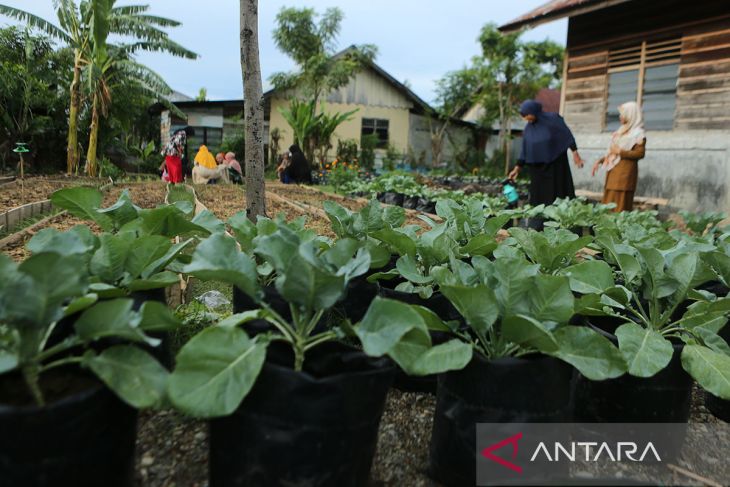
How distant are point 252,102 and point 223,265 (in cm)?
186

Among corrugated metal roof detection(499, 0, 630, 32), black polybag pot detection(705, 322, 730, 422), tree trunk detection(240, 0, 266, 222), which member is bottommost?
black polybag pot detection(705, 322, 730, 422)

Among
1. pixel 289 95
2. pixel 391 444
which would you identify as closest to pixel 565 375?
pixel 391 444

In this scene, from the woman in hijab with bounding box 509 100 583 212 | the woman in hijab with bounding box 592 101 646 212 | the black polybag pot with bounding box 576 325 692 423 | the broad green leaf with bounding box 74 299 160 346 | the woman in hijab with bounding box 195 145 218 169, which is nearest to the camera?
the broad green leaf with bounding box 74 299 160 346

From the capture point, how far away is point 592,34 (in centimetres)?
910

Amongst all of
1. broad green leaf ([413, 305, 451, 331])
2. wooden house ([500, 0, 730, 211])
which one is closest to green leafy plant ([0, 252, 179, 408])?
broad green leaf ([413, 305, 451, 331])

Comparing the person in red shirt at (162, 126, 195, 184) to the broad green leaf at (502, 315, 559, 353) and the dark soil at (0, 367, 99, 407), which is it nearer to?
the dark soil at (0, 367, 99, 407)

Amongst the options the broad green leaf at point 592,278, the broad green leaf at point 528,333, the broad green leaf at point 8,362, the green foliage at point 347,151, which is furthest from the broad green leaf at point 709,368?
the green foliage at point 347,151

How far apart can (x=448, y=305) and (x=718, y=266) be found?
2.96ft

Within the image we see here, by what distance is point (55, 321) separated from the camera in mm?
965

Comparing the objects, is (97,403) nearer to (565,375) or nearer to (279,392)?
(279,392)

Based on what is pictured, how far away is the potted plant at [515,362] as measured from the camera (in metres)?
1.23

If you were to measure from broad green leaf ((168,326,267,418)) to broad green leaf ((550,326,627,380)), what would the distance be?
696 mm

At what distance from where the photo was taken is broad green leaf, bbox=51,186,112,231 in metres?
1.68

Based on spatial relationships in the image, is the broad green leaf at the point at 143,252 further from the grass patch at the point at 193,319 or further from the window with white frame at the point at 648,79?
the window with white frame at the point at 648,79
